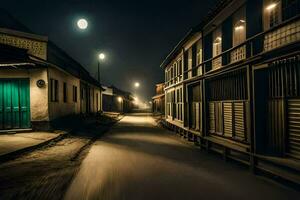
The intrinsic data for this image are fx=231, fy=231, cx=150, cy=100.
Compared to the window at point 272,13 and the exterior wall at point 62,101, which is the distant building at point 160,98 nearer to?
the exterior wall at point 62,101

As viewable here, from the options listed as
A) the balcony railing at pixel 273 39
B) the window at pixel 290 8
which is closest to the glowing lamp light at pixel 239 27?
the balcony railing at pixel 273 39

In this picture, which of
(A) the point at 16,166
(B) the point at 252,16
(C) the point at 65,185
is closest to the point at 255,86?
(B) the point at 252,16

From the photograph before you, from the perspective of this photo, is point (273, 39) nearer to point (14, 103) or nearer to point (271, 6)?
point (271, 6)

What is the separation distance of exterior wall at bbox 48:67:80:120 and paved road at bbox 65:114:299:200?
7165mm

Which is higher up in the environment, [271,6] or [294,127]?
[271,6]

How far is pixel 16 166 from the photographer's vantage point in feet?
24.1

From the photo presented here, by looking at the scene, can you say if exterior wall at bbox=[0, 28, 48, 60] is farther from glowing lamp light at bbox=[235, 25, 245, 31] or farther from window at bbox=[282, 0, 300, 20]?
window at bbox=[282, 0, 300, 20]

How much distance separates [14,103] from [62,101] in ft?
12.1

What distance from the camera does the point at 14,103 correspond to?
46.0 feet

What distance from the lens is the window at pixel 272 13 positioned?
8.44m

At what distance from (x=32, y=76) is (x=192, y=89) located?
32.3 ft

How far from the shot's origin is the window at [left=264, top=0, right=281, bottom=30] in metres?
8.44

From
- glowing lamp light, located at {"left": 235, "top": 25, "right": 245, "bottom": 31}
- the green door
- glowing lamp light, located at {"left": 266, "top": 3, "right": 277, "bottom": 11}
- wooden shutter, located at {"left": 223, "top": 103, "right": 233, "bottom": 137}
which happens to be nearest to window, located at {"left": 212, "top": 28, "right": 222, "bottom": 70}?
glowing lamp light, located at {"left": 235, "top": 25, "right": 245, "bottom": 31}

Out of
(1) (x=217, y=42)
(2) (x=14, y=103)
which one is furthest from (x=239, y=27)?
(2) (x=14, y=103)
